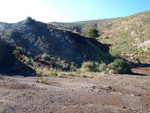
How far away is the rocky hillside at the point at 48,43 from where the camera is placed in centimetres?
1998

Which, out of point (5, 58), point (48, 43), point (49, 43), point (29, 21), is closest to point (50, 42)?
point (49, 43)

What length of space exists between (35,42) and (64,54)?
4.97 meters

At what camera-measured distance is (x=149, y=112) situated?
15.8 ft

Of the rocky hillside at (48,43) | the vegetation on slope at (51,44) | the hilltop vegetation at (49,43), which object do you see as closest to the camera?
the vegetation on slope at (51,44)

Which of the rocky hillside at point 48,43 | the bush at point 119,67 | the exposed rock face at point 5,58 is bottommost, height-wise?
the bush at point 119,67

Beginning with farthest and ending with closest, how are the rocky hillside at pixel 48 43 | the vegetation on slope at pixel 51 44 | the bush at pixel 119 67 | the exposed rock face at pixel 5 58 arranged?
the rocky hillside at pixel 48 43 → the vegetation on slope at pixel 51 44 → the bush at pixel 119 67 → the exposed rock face at pixel 5 58

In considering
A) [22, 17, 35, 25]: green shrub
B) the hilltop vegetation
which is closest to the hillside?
the hilltop vegetation

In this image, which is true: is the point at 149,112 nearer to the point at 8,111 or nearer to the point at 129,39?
the point at 8,111

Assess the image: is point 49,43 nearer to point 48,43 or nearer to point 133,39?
point 48,43

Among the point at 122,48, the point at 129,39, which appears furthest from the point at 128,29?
the point at 122,48

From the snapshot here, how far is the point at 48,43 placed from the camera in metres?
22.8

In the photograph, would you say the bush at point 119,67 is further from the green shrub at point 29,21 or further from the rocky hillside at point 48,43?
the green shrub at point 29,21

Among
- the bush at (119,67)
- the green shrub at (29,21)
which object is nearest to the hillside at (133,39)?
the bush at (119,67)

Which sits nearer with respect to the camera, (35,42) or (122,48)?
(35,42)
